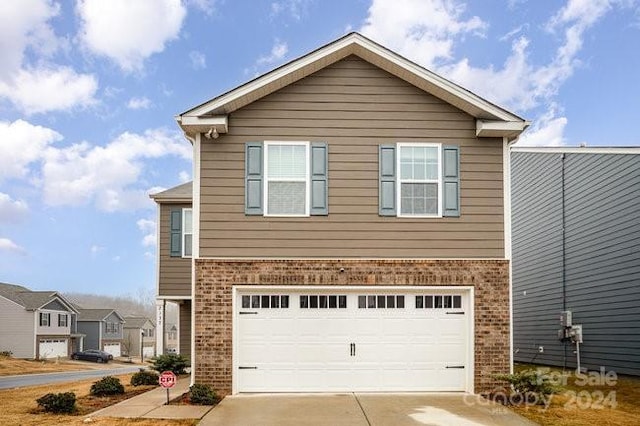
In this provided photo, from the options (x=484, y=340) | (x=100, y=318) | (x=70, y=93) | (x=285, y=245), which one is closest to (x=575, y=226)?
(x=484, y=340)

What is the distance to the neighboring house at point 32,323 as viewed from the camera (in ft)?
144

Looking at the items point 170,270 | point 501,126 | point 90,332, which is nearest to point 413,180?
point 501,126

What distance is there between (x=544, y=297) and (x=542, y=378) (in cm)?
1162

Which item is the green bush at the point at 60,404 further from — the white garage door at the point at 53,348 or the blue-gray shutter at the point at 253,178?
the white garage door at the point at 53,348

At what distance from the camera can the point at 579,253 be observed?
1936 centimetres

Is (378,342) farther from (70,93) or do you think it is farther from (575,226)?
(70,93)

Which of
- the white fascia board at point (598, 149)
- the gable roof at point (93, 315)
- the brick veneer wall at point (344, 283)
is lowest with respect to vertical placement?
the gable roof at point (93, 315)

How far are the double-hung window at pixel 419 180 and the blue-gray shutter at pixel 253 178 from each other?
2.43 metres

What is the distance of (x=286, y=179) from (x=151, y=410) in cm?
496

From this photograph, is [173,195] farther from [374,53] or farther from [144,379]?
[374,53]

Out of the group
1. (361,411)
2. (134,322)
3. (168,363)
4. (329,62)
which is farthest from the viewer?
(134,322)

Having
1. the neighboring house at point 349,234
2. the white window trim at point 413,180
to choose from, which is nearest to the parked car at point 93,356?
the neighboring house at point 349,234

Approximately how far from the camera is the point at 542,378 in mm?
11062

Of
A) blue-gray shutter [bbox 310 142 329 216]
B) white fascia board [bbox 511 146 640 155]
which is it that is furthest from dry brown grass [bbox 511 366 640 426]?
white fascia board [bbox 511 146 640 155]
